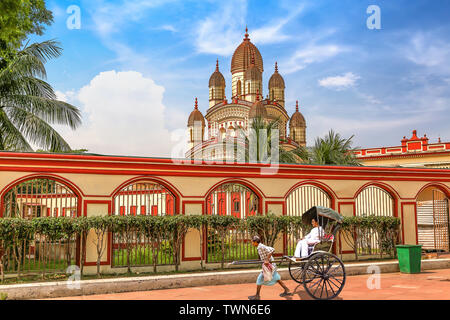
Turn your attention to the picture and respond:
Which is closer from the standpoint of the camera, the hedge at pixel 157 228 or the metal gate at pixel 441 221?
the hedge at pixel 157 228

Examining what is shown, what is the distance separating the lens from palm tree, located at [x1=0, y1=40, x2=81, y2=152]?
16625 millimetres

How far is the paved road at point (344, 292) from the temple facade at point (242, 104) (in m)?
34.4

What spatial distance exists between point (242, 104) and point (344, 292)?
41459mm

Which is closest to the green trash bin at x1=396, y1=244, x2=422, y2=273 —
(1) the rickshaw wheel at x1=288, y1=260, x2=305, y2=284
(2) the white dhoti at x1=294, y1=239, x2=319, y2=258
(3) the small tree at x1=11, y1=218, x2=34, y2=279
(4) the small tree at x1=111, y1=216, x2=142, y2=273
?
(1) the rickshaw wheel at x1=288, y1=260, x2=305, y2=284

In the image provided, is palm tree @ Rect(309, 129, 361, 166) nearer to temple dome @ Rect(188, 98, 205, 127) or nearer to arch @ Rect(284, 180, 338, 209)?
arch @ Rect(284, 180, 338, 209)

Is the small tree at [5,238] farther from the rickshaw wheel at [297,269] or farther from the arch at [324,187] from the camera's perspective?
the arch at [324,187]

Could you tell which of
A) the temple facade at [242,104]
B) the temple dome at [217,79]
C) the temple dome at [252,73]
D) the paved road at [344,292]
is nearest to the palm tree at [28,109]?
the paved road at [344,292]

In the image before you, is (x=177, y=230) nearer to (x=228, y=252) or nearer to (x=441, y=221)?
(x=228, y=252)

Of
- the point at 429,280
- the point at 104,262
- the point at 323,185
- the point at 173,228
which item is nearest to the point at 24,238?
the point at 104,262

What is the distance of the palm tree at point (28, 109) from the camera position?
54.5ft

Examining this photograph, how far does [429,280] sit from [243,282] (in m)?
4.91

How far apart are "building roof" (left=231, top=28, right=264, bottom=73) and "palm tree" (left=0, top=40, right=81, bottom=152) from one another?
41085 millimetres

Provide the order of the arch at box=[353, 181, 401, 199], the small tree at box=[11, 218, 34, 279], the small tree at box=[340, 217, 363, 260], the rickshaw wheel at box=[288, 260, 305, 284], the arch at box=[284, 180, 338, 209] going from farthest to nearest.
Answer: the arch at box=[353, 181, 401, 199] → the arch at box=[284, 180, 338, 209] → the small tree at box=[340, 217, 363, 260] → the small tree at box=[11, 218, 34, 279] → the rickshaw wheel at box=[288, 260, 305, 284]
